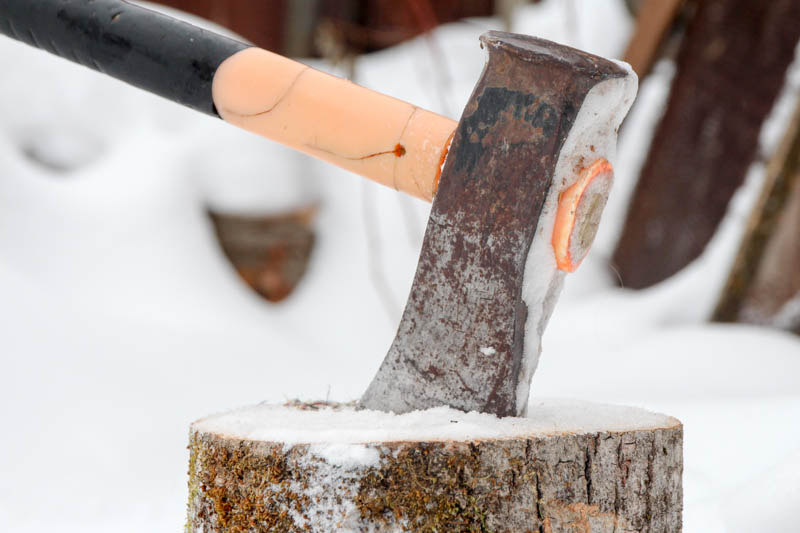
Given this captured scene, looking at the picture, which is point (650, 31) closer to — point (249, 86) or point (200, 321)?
point (200, 321)

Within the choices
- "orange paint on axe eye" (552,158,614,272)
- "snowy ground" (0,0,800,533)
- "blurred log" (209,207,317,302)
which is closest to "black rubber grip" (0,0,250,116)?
"orange paint on axe eye" (552,158,614,272)

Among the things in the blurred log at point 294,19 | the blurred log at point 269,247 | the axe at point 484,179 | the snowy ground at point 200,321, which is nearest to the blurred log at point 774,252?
the snowy ground at point 200,321

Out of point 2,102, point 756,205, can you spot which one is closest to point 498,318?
point 756,205

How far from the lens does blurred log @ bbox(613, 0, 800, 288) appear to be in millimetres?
2527

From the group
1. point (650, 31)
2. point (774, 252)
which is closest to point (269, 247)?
point (650, 31)

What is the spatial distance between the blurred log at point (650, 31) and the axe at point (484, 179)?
200cm

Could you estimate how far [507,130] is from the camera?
906 millimetres

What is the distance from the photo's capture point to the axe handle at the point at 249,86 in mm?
974

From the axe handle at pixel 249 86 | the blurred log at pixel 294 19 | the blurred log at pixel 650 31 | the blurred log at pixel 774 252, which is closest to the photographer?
the axe handle at pixel 249 86

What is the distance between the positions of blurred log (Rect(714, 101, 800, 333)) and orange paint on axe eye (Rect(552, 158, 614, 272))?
157 centimetres

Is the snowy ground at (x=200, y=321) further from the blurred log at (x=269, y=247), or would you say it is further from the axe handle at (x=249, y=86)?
the axe handle at (x=249, y=86)

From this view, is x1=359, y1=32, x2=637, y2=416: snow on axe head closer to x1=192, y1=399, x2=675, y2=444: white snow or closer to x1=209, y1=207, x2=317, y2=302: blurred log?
x1=192, y1=399, x2=675, y2=444: white snow

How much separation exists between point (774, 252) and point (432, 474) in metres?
1.83

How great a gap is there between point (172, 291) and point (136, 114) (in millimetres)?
758
